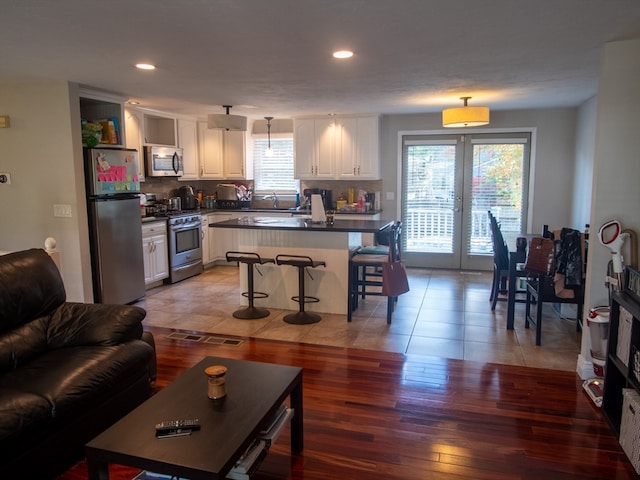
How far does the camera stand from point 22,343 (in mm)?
2689

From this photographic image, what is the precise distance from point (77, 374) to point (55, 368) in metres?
0.16

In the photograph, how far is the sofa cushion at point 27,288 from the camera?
2689 mm

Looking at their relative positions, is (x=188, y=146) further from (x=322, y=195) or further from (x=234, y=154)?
(x=322, y=195)

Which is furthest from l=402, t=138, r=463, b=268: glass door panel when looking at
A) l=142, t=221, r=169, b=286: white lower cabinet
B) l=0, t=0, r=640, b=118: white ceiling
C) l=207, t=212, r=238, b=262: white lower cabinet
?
l=142, t=221, r=169, b=286: white lower cabinet

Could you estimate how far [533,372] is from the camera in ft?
11.5

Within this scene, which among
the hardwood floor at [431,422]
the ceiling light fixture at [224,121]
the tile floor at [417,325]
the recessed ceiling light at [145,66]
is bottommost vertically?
the hardwood floor at [431,422]

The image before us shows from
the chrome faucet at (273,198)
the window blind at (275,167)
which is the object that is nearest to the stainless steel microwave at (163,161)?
the window blind at (275,167)

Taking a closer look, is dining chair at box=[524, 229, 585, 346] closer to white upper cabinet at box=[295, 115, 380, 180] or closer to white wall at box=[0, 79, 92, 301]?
white upper cabinet at box=[295, 115, 380, 180]

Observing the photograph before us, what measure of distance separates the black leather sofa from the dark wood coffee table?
17.8 inches

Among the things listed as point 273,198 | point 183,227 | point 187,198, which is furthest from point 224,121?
point 273,198

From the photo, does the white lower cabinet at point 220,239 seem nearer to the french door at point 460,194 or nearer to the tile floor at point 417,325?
the tile floor at point 417,325

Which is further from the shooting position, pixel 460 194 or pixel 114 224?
pixel 460 194

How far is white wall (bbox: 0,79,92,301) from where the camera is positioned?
4.37 metres

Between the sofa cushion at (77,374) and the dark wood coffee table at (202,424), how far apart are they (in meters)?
0.45
